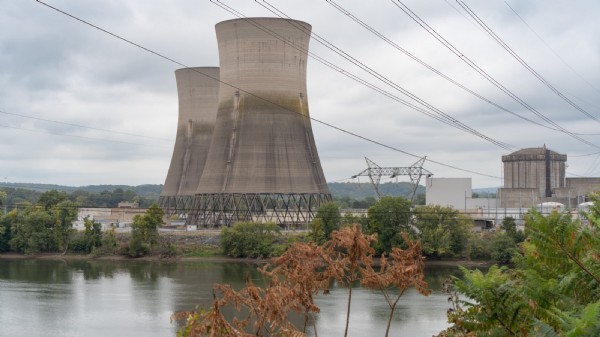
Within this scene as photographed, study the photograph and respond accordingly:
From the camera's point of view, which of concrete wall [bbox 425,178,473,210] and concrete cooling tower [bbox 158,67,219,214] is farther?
concrete wall [bbox 425,178,473,210]

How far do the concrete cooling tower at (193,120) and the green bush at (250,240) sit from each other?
5.84m

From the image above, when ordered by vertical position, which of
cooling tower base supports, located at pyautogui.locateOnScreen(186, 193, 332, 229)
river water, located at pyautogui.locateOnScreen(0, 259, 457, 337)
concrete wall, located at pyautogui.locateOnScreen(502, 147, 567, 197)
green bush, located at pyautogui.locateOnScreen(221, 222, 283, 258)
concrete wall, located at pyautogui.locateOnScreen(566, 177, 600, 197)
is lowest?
river water, located at pyautogui.locateOnScreen(0, 259, 457, 337)

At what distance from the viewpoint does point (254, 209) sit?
3444 cm

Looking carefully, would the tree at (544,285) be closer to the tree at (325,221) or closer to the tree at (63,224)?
the tree at (325,221)

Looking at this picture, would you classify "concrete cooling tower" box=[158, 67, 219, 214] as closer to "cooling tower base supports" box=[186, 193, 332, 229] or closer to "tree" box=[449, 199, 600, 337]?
"cooling tower base supports" box=[186, 193, 332, 229]

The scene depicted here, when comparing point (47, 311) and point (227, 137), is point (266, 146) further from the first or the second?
point (47, 311)

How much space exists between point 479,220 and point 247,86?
14.6 metres

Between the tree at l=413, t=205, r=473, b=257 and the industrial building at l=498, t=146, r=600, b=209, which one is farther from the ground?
the industrial building at l=498, t=146, r=600, b=209

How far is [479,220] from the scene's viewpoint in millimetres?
36375

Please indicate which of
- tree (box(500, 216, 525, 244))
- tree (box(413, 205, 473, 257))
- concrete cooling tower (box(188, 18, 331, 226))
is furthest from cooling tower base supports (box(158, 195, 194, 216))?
tree (box(500, 216, 525, 244))

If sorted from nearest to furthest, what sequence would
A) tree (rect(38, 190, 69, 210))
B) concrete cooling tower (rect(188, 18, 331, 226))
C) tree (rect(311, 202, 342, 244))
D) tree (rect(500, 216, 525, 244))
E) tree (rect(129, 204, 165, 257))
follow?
concrete cooling tower (rect(188, 18, 331, 226))
tree (rect(500, 216, 525, 244))
tree (rect(311, 202, 342, 244))
tree (rect(129, 204, 165, 257))
tree (rect(38, 190, 69, 210))

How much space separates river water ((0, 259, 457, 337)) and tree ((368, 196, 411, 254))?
2.03 meters

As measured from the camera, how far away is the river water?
15195mm

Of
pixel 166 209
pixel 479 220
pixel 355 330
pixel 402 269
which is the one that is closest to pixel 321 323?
pixel 355 330
